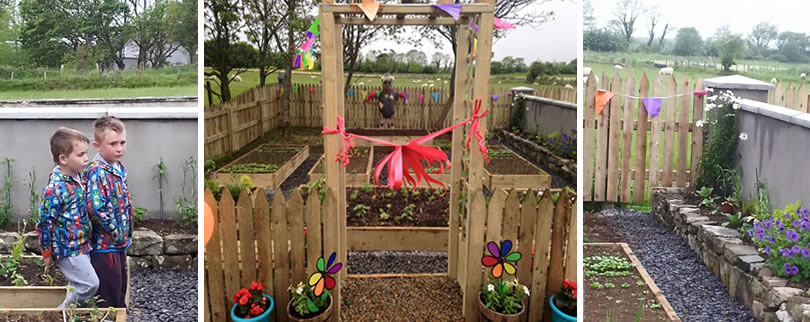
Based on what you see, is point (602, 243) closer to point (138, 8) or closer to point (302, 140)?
point (138, 8)

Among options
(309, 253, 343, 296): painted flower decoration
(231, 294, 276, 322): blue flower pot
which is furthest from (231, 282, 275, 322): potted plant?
(309, 253, 343, 296): painted flower decoration

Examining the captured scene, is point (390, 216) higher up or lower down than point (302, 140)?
lower down

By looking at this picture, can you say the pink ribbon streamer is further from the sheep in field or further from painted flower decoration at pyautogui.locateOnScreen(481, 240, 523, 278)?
the sheep in field

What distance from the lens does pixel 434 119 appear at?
682 cm

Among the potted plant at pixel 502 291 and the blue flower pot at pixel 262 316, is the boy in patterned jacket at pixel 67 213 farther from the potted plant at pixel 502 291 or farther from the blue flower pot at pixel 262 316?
the potted plant at pixel 502 291

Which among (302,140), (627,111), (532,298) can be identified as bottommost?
(532,298)

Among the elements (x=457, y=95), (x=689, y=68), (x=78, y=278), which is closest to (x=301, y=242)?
(x=78, y=278)

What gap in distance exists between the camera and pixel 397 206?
3850mm

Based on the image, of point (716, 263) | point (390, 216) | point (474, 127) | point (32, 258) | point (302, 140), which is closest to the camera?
point (474, 127)

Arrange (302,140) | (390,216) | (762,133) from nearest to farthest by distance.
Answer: (762,133)
(390,216)
(302,140)

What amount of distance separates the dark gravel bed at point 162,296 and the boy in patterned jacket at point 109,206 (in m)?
0.25

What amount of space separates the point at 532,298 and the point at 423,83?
364 centimetres

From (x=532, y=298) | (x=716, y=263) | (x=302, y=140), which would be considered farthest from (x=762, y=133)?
(x=302, y=140)

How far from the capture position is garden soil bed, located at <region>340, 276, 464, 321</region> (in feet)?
8.20
